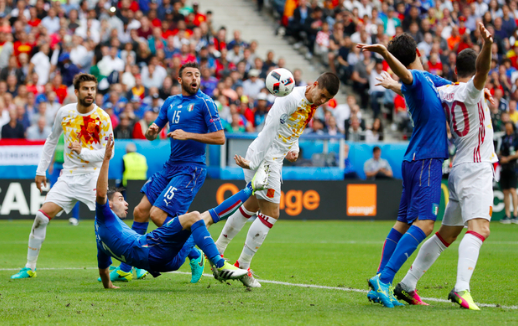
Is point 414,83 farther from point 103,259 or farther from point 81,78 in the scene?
point 81,78

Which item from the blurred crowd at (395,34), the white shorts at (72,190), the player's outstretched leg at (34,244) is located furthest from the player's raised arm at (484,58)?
the blurred crowd at (395,34)

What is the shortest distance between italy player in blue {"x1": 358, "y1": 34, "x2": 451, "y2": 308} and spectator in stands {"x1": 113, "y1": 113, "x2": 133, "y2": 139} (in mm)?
12160

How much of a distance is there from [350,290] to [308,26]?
750 inches

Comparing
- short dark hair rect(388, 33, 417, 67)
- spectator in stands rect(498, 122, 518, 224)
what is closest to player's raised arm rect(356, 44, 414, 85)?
short dark hair rect(388, 33, 417, 67)

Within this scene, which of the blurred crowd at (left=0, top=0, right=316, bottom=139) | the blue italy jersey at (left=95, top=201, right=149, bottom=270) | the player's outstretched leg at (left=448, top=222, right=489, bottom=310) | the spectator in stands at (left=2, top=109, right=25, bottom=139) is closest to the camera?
A: the player's outstretched leg at (left=448, top=222, right=489, bottom=310)

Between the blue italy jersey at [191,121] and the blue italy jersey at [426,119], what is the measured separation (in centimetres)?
265

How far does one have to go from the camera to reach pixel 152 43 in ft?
67.3

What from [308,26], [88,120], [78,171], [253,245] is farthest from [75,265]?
[308,26]

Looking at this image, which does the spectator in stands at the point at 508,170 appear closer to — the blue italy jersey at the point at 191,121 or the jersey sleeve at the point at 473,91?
the blue italy jersey at the point at 191,121

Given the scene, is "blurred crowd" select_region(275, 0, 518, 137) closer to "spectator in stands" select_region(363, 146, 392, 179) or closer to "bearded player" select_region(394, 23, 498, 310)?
"spectator in stands" select_region(363, 146, 392, 179)

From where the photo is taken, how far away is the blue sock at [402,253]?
5711 millimetres

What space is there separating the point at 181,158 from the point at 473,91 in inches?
144

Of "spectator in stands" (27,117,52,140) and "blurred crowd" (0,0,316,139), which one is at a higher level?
"blurred crowd" (0,0,316,139)

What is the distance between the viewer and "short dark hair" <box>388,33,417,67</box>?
19.7 feet
